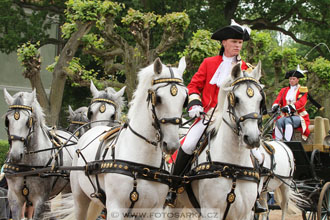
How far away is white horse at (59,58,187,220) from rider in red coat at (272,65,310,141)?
518 cm

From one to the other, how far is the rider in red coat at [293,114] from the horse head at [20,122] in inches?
192

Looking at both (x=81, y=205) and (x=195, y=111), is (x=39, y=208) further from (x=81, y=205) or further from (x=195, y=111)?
(x=195, y=111)

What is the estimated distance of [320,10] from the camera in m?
19.9

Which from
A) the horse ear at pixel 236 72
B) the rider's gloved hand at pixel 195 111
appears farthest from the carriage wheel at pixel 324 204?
the horse ear at pixel 236 72

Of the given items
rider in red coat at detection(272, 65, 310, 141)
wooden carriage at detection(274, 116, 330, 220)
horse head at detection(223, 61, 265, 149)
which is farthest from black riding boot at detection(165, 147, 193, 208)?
rider in red coat at detection(272, 65, 310, 141)

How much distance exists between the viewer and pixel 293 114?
10055 mm

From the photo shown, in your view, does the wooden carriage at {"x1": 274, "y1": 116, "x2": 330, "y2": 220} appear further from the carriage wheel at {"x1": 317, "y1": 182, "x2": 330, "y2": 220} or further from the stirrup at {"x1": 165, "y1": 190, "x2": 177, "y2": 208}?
the stirrup at {"x1": 165, "y1": 190, "x2": 177, "y2": 208}

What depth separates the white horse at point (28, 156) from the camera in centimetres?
673

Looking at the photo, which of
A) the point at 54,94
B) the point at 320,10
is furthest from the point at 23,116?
the point at 320,10

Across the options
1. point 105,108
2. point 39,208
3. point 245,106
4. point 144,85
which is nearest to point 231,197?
point 245,106

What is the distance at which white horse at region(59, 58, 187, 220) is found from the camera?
480 centimetres

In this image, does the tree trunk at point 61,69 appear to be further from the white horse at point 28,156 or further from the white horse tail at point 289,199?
the white horse tail at point 289,199

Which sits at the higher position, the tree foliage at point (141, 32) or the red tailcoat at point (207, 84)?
the tree foliage at point (141, 32)

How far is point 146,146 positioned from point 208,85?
137 cm
